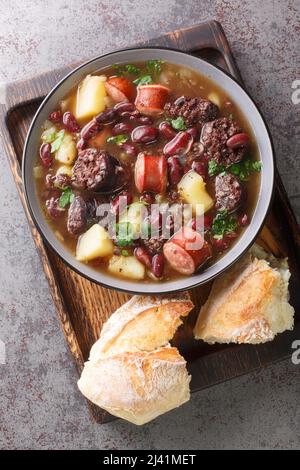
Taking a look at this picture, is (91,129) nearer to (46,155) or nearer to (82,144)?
(82,144)

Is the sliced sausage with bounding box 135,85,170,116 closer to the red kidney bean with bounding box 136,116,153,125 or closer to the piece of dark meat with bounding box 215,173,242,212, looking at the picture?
the red kidney bean with bounding box 136,116,153,125

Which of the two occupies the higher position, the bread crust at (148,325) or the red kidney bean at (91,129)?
the red kidney bean at (91,129)

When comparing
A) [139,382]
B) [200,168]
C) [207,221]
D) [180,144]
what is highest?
[180,144]

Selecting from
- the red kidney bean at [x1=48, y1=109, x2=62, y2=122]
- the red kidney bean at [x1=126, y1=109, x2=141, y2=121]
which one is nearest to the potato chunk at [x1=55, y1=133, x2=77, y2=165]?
the red kidney bean at [x1=48, y1=109, x2=62, y2=122]

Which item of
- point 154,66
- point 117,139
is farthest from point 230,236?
point 154,66

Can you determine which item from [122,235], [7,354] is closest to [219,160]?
[122,235]

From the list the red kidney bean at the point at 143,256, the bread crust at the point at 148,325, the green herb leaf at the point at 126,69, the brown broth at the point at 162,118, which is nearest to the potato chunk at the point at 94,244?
the brown broth at the point at 162,118

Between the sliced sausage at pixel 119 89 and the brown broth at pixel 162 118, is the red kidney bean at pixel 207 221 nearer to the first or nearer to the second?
the brown broth at pixel 162 118
